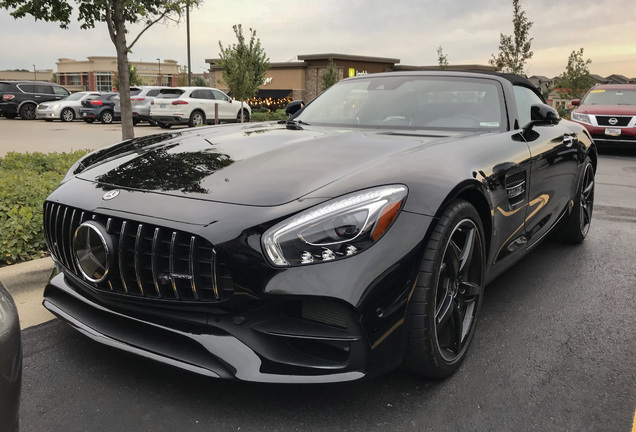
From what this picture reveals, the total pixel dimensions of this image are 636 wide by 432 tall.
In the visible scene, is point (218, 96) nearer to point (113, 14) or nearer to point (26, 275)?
point (113, 14)

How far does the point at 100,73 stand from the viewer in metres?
90.8

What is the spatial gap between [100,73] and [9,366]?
99.3 m

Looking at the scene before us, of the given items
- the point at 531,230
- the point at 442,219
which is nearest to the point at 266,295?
the point at 442,219

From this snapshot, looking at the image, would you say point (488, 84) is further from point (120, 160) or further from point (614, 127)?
point (614, 127)

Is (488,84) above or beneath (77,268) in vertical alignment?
above

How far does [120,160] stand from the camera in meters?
2.90

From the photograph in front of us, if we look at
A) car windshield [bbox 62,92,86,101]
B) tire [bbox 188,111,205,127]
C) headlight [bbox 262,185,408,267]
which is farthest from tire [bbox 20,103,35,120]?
headlight [bbox 262,185,408,267]

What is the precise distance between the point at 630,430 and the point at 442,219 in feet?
3.60

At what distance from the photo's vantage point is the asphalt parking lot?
2141 mm

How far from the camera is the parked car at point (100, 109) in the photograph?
928 inches

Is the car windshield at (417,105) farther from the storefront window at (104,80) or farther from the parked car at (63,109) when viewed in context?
the storefront window at (104,80)

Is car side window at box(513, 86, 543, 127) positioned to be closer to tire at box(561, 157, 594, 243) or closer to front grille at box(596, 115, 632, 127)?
tire at box(561, 157, 594, 243)

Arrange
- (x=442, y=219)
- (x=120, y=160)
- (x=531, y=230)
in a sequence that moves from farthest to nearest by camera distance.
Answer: (x=531, y=230) → (x=120, y=160) → (x=442, y=219)

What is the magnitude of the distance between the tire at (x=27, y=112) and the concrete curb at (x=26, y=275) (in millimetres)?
25715
